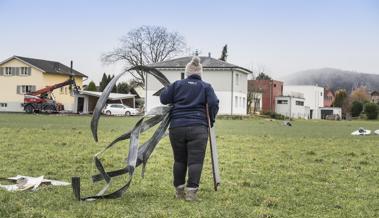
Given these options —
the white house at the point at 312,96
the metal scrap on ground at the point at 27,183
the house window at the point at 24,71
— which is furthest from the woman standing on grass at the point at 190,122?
the white house at the point at 312,96

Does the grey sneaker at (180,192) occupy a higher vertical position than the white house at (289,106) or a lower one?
lower

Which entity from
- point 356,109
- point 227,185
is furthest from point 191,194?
point 356,109

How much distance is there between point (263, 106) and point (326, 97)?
65767mm

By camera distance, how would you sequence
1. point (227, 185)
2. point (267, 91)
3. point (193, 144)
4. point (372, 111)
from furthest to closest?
point (267, 91) < point (372, 111) < point (227, 185) < point (193, 144)

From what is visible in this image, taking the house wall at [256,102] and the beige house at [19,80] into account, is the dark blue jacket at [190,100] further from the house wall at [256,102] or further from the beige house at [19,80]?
the house wall at [256,102]

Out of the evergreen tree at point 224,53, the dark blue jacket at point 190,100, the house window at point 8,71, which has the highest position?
the evergreen tree at point 224,53

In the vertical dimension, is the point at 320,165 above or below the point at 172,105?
below

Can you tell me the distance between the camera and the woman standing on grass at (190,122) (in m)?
9.09

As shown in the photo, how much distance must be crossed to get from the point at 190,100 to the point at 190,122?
0.32 m

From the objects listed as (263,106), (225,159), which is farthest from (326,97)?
(225,159)

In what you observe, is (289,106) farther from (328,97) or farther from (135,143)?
(135,143)

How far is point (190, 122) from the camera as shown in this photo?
9.12m

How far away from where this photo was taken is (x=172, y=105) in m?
9.51

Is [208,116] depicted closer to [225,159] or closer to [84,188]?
[84,188]
